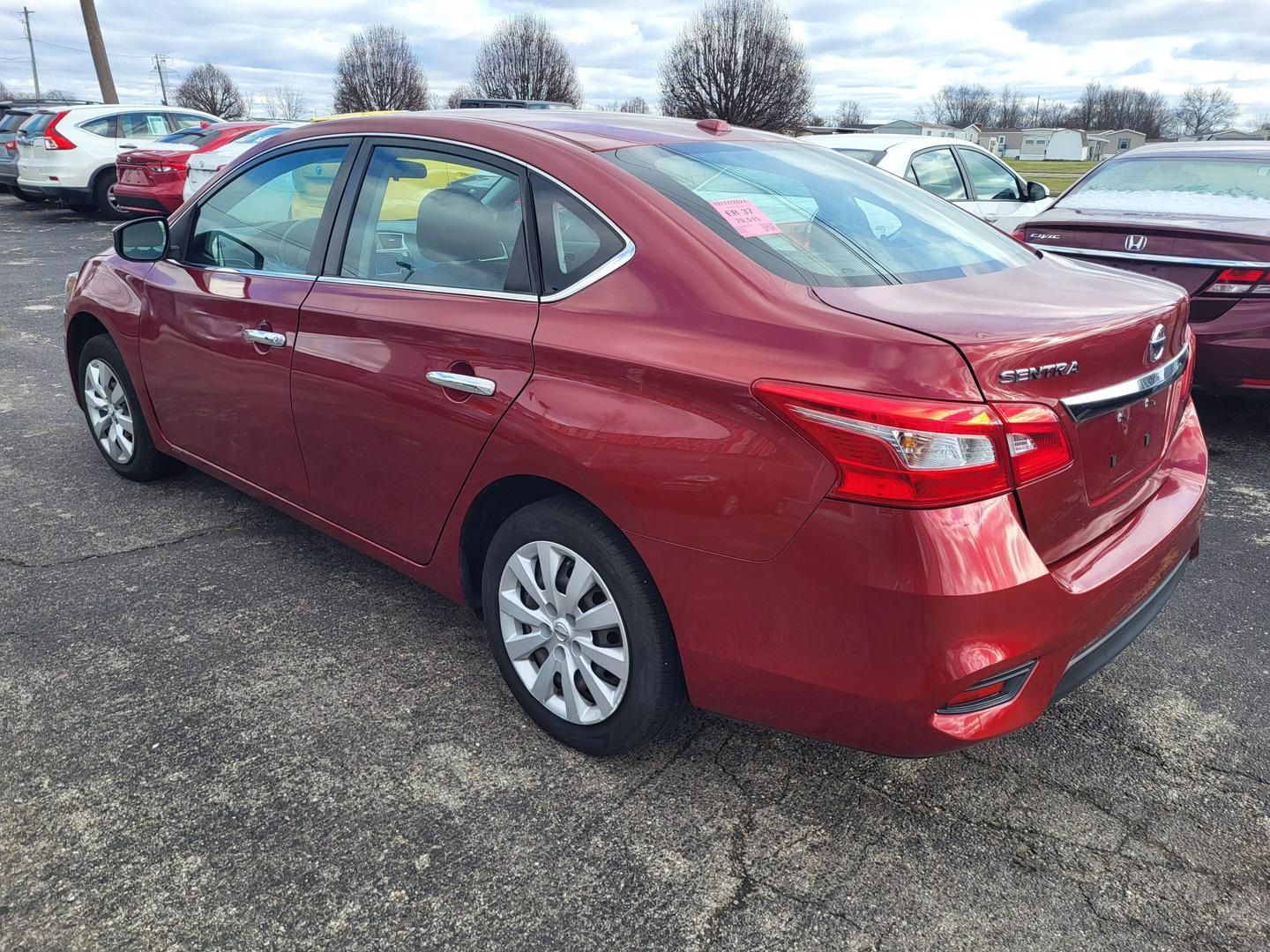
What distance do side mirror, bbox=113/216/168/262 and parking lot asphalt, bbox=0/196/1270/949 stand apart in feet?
4.15

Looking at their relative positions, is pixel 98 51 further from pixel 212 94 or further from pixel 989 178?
pixel 212 94

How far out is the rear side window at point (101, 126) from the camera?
47.4 feet

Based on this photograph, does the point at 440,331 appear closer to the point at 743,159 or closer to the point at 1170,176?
the point at 743,159

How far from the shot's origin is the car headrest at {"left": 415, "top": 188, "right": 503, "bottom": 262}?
2.59 m

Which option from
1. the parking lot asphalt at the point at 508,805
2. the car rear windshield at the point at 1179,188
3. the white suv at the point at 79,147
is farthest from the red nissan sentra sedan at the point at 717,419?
the white suv at the point at 79,147

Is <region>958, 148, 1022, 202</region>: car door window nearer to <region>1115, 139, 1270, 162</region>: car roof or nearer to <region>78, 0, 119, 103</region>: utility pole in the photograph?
<region>1115, 139, 1270, 162</region>: car roof

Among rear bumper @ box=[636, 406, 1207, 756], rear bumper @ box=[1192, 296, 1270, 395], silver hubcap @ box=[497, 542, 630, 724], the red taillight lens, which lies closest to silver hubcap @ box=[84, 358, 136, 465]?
silver hubcap @ box=[497, 542, 630, 724]

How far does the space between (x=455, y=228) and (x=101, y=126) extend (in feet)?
48.4

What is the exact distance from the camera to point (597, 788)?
7.93 ft

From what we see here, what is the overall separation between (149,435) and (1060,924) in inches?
147

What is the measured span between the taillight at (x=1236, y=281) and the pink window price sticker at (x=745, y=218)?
3123 millimetres

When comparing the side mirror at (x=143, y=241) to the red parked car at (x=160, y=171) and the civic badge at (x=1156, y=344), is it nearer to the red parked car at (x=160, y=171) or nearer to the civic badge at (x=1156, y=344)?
the civic badge at (x=1156, y=344)

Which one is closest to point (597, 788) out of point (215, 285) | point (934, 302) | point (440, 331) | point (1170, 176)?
point (440, 331)

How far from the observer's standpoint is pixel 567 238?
241 centimetres
